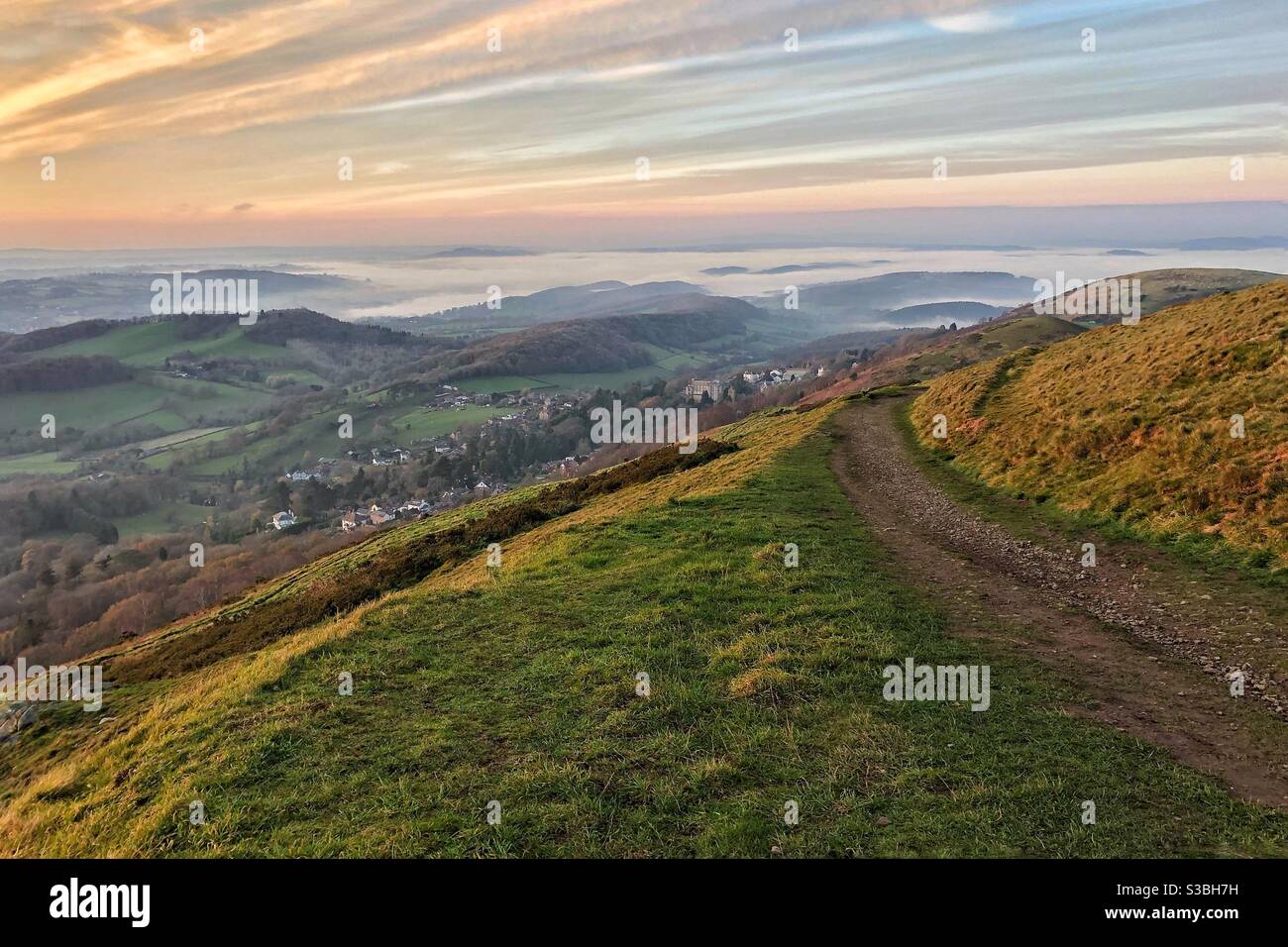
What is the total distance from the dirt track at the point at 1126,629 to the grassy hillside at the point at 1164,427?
2442 mm

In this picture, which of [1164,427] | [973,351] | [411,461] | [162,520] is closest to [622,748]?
[1164,427]

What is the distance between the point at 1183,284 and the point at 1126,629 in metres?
218

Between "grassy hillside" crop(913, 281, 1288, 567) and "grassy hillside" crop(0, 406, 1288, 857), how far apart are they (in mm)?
9120

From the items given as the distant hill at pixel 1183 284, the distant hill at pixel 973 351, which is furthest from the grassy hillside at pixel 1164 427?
the distant hill at pixel 1183 284

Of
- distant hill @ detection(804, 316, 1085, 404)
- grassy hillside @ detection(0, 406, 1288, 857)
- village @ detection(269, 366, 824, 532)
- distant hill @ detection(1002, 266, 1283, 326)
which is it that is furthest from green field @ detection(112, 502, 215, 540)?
distant hill @ detection(1002, 266, 1283, 326)

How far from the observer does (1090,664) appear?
12.0 m

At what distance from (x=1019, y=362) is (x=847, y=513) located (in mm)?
31830

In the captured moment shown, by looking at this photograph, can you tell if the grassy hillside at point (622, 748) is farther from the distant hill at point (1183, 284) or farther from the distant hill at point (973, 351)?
the distant hill at point (1183, 284)

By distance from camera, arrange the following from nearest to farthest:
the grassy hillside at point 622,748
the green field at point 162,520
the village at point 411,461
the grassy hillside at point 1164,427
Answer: the grassy hillside at point 622,748, the grassy hillside at point 1164,427, the village at point 411,461, the green field at point 162,520

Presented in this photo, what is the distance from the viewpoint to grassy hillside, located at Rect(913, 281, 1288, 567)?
17.7 m

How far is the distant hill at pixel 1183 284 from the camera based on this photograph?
149375 millimetres
